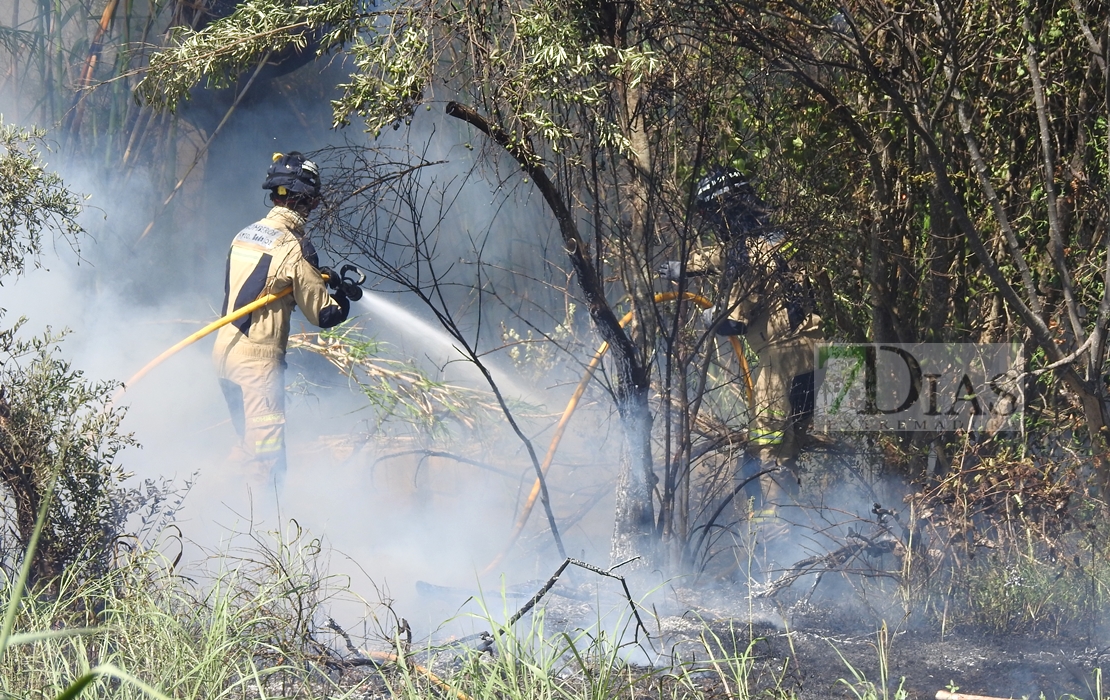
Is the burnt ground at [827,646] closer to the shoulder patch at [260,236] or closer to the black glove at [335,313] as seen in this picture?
the black glove at [335,313]

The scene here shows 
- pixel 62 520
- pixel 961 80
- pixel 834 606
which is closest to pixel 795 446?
pixel 834 606

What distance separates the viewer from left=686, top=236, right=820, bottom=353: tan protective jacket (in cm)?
426

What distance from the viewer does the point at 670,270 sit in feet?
14.4

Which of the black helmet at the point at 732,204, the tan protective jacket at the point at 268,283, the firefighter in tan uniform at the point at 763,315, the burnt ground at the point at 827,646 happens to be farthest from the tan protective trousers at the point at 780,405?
the tan protective jacket at the point at 268,283

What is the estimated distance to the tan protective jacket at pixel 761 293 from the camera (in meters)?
4.26

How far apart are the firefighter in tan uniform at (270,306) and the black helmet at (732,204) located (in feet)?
6.92

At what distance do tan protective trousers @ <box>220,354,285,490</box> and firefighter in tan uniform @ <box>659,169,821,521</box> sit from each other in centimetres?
227

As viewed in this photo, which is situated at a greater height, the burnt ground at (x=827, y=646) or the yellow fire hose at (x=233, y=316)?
the yellow fire hose at (x=233, y=316)

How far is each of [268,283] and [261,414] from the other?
27.7 inches

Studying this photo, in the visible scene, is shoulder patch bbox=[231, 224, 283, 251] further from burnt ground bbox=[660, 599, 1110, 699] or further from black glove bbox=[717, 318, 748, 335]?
burnt ground bbox=[660, 599, 1110, 699]

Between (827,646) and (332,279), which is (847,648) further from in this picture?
(332,279)

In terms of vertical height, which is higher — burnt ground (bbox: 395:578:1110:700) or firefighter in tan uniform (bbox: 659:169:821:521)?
firefighter in tan uniform (bbox: 659:169:821:521)

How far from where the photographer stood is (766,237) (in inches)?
166

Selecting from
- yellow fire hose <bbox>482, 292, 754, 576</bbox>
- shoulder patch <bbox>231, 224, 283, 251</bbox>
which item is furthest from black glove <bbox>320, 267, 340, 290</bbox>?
yellow fire hose <bbox>482, 292, 754, 576</bbox>
